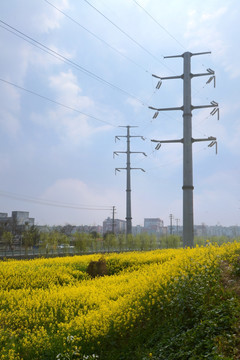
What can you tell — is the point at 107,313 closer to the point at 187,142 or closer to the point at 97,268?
the point at 97,268

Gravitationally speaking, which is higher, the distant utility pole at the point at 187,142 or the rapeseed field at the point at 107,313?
the distant utility pole at the point at 187,142

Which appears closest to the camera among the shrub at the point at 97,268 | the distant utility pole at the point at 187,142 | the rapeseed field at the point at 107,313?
the rapeseed field at the point at 107,313

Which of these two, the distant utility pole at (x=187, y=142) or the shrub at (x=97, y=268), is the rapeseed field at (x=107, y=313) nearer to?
the shrub at (x=97, y=268)

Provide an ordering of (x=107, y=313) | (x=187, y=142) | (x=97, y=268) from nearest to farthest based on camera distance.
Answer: (x=107, y=313) → (x=97, y=268) → (x=187, y=142)

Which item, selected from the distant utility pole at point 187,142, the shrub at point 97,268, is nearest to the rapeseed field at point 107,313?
the shrub at point 97,268

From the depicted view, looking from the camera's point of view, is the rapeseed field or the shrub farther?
the shrub

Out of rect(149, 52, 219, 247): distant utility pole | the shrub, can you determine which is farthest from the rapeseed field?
rect(149, 52, 219, 247): distant utility pole

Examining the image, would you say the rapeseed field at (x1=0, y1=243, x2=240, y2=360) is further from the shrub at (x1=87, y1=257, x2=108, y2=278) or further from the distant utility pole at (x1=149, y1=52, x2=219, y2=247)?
the distant utility pole at (x1=149, y1=52, x2=219, y2=247)

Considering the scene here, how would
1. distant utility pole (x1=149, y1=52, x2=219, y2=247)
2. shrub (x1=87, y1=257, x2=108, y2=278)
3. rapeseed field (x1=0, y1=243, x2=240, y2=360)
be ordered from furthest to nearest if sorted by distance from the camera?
distant utility pole (x1=149, y1=52, x2=219, y2=247) < shrub (x1=87, y1=257, x2=108, y2=278) < rapeseed field (x1=0, y1=243, x2=240, y2=360)

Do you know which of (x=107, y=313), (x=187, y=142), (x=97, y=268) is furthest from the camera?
(x=187, y=142)

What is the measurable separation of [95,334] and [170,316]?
Answer: 1305 mm

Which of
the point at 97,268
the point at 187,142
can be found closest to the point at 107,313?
the point at 97,268

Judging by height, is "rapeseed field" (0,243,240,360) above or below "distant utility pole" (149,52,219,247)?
below

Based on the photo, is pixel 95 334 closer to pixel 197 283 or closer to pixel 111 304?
pixel 111 304
